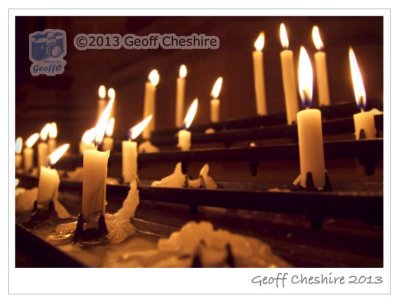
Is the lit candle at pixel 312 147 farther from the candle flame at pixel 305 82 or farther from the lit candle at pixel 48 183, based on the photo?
the lit candle at pixel 48 183

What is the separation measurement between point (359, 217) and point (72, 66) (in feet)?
15.7

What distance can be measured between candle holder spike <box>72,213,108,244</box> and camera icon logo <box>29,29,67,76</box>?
40.2 inches

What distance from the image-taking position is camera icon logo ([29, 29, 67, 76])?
175 cm

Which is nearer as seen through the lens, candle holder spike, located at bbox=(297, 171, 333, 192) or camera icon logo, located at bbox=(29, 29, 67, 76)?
candle holder spike, located at bbox=(297, 171, 333, 192)

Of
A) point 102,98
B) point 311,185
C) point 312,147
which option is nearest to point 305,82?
point 312,147

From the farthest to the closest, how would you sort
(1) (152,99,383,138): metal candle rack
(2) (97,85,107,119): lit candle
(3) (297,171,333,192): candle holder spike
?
(2) (97,85,107,119): lit candle
(1) (152,99,383,138): metal candle rack
(3) (297,171,333,192): candle holder spike

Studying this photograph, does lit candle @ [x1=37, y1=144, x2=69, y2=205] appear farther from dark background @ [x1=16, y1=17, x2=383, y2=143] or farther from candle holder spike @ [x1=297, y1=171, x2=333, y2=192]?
candle holder spike @ [x1=297, y1=171, x2=333, y2=192]

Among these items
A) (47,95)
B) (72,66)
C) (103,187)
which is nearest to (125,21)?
(72,66)

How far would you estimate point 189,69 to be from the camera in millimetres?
3295

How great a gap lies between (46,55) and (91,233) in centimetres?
117

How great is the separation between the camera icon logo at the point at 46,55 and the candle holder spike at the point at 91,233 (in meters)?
1.02

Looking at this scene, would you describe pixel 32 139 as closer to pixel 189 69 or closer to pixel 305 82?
pixel 189 69

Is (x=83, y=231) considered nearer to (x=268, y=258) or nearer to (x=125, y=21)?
(x=268, y=258)

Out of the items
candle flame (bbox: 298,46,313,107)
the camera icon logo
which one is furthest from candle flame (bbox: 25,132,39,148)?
candle flame (bbox: 298,46,313,107)
